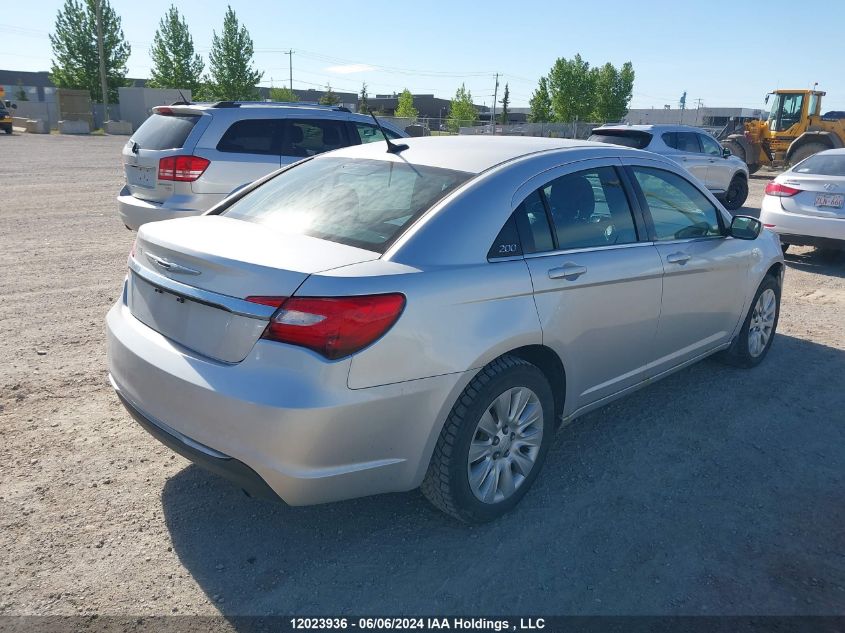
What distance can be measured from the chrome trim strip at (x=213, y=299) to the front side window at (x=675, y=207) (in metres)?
2.53

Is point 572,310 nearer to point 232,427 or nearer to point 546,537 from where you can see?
point 546,537

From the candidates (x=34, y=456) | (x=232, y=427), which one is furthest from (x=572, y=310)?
(x=34, y=456)

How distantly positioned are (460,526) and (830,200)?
25.4 feet

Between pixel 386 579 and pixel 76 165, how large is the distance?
848 inches

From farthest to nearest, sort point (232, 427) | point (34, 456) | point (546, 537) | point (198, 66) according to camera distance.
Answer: point (198, 66), point (34, 456), point (546, 537), point (232, 427)

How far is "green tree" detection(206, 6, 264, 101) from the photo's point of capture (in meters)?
69.2

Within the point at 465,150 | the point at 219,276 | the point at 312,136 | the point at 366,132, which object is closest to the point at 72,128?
the point at 366,132

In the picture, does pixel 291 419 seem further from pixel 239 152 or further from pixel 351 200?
pixel 239 152

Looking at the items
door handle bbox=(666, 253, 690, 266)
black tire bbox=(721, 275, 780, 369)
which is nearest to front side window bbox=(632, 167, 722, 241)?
door handle bbox=(666, 253, 690, 266)

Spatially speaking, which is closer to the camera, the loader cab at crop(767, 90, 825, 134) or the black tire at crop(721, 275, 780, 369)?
the black tire at crop(721, 275, 780, 369)

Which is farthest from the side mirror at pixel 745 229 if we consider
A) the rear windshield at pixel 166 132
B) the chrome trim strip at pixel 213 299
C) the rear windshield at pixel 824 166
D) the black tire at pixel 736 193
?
the black tire at pixel 736 193

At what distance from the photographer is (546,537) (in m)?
3.17

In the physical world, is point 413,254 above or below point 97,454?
above

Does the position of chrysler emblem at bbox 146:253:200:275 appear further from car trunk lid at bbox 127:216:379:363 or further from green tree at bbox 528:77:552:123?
green tree at bbox 528:77:552:123
